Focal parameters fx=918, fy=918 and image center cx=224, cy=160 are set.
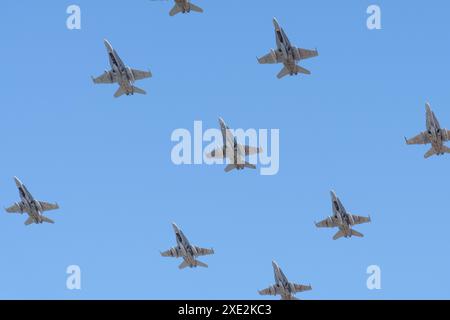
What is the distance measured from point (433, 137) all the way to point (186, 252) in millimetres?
37214

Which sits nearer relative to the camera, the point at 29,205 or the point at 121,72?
the point at 121,72

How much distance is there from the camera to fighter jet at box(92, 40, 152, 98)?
121562mm

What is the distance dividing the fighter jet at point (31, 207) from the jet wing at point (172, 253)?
54.7 ft

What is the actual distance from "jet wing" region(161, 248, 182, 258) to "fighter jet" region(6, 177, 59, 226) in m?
16.7

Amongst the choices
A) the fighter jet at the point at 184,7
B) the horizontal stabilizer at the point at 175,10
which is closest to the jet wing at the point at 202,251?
the horizontal stabilizer at the point at 175,10

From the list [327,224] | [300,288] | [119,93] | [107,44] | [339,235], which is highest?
[107,44]

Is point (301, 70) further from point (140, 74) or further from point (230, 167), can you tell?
point (140, 74)

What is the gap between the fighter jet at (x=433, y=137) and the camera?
120 metres

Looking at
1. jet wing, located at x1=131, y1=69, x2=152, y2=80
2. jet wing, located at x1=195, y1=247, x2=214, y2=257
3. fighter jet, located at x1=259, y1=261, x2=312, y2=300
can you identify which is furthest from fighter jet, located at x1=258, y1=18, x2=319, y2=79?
fighter jet, located at x1=259, y1=261, x2=312, y2=300

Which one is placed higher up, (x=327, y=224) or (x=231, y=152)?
(x=231, y=152)

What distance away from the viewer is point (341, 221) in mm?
125438

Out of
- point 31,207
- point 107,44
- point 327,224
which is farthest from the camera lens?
point 327,224

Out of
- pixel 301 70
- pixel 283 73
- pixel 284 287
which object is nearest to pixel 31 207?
pixel 284 287
